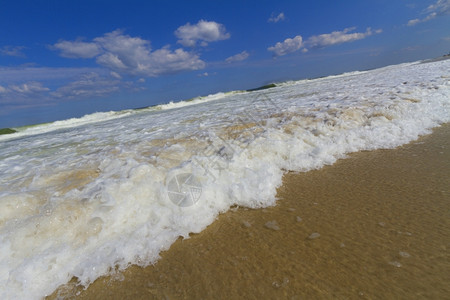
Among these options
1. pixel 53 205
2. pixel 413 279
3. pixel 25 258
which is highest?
pixel 53 205

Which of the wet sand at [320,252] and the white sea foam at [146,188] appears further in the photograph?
the white sea foam at [146,188]

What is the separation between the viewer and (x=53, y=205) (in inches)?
104

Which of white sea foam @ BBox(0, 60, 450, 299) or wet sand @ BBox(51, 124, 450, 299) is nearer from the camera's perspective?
wet sand @ BBox(51, 124, 450, 299)

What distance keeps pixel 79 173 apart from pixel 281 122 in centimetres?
415

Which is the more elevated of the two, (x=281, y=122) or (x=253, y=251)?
(x=281, y=122)

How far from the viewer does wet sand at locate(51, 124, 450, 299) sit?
5.27 ft

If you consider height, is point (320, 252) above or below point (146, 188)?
below

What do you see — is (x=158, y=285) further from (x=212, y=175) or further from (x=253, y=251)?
(x=212, y=175)

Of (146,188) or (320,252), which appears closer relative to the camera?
(320,252)

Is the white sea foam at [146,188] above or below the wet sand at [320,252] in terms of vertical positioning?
above

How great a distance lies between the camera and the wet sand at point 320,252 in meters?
1.61

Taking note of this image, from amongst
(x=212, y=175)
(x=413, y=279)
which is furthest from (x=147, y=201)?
(x=413, y=279)

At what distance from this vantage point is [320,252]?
6.25ft

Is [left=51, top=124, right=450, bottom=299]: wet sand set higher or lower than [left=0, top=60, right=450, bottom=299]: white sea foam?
lower
